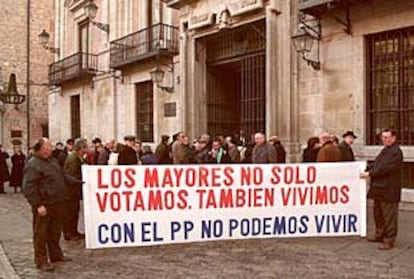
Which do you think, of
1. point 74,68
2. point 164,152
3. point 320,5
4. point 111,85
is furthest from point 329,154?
point 74,68

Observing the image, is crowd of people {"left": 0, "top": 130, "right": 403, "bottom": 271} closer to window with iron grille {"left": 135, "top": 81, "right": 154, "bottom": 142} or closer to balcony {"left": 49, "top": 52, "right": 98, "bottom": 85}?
window with iron grille {"left": 135, "top": 81, "right": 154, "bottom": 142}

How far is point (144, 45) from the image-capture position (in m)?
19.9

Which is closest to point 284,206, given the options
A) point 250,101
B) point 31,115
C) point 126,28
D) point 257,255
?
point 257,255

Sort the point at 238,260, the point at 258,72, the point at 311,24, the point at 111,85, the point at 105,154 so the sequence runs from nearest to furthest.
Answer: the point at 238,260, the point at 105,154, the point at 311,24, the point at 258,72, the point at 111,85

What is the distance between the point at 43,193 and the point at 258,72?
9128 mm

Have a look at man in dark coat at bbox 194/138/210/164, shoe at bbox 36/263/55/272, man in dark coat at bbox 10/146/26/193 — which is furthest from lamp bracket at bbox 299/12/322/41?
man in dark coat at bbox 10/146/26/193

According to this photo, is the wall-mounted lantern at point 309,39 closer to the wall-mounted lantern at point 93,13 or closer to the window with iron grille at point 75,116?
the wall-mounted lantern at point 93,13

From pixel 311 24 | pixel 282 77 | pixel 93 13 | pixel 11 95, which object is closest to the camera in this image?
pixel 311 24

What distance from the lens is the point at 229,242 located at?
27.8ft

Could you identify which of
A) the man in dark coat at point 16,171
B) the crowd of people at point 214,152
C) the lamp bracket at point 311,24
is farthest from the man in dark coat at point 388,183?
the man in dark coat at point 16,171

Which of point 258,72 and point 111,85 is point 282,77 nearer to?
point 258,72

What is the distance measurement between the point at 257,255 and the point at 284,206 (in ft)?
2.97

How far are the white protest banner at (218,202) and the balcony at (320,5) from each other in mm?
4658

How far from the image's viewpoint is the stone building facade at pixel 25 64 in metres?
35.5
